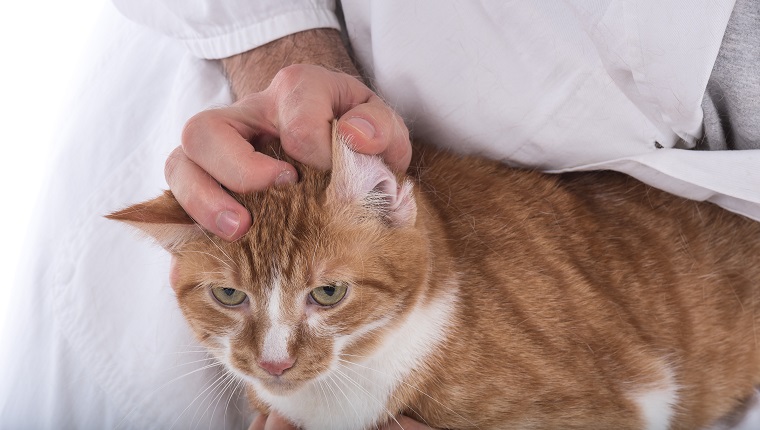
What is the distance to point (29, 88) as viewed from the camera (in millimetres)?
2137

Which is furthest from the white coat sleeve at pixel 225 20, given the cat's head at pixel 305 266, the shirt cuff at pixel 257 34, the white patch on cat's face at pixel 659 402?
the white patch on cat's face at pixel 659 402

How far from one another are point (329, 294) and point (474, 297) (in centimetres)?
30

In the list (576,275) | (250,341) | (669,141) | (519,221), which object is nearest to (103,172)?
(250,341)

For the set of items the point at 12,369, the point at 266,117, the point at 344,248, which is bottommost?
the point at 12,369

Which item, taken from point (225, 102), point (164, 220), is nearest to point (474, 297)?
point (164, 220)

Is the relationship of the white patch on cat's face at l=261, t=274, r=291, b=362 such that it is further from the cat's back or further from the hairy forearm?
the hairy forearm

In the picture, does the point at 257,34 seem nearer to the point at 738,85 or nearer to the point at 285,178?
the point at 285,178

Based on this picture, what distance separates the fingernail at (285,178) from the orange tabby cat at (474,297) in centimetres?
2

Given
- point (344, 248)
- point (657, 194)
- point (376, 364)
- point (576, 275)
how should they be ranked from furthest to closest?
1. point (657, 194)
2. point (576, 275)
3. point (376, 364)
4. point (344, 248)

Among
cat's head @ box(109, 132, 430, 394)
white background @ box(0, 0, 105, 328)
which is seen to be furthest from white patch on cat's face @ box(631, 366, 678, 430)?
white background @ box(0, 0, 105, 328)

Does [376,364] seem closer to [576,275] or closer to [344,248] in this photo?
[344,248]

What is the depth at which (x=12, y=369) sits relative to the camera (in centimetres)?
160

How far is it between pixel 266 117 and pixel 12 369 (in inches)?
32.6

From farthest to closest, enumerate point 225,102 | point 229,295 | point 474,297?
point 225,102
point 474,297
point 229,295
